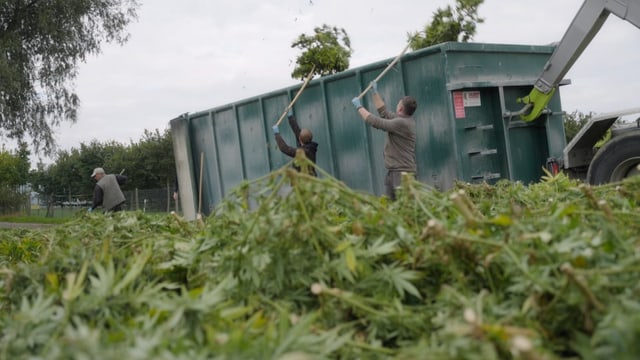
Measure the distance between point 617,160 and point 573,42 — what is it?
1801mm

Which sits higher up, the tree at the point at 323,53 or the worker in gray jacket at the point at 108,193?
the tree at the point at 323,53

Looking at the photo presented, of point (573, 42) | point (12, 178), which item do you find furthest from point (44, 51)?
point (12, 178)

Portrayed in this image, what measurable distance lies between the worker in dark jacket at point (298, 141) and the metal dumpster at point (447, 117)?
10.5 inches

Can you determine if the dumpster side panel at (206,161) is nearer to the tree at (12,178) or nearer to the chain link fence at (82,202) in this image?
the chain link fence at (82,202)

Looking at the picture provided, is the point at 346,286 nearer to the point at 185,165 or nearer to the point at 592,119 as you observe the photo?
the point at 592,119

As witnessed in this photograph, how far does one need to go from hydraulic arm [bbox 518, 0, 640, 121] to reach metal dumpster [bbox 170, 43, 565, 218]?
31cm

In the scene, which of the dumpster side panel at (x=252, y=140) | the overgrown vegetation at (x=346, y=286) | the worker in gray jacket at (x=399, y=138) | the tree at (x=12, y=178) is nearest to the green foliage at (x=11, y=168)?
the tree at (x=12, y=178)

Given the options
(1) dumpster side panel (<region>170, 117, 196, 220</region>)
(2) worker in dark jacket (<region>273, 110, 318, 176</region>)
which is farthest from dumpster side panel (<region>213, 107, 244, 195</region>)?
(2) worker in dark jacket (<region>273, 110, 318, 176</region>)

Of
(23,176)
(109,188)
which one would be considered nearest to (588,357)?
(109,188)

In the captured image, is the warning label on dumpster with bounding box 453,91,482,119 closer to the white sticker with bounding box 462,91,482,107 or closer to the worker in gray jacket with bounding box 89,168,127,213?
the white sticker with bounding box 462,91,482,107

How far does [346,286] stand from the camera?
5.43ft

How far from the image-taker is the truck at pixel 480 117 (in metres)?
7.11

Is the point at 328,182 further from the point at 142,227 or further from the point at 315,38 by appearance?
the point at 315,38

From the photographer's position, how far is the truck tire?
618cm
